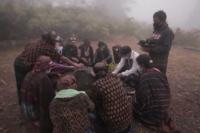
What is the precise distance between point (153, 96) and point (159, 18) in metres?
2.07

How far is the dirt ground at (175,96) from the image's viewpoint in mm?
5858

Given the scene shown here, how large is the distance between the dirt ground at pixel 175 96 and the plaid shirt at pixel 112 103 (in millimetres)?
1688

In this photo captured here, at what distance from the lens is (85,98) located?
4.05 meters

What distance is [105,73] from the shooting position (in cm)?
455

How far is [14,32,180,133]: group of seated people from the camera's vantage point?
3939 mm

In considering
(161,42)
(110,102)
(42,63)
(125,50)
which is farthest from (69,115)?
(161,42)

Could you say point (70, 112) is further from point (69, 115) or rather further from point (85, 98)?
Answer: point (85, 98)

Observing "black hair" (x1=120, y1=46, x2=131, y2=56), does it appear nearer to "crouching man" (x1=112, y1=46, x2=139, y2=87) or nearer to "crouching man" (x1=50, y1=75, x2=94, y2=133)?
"crouching man" (x1=112, y1=46, x2=139, y2=87)

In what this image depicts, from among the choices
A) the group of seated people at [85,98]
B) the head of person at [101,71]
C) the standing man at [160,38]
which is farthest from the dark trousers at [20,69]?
the standing man at [160,38]

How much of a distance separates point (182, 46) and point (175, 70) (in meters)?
5.63

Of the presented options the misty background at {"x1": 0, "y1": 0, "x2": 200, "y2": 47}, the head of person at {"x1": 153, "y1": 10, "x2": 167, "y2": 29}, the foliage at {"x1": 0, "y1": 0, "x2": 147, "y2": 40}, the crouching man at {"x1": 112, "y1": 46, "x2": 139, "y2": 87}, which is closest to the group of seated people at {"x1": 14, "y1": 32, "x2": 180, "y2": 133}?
the crouching man at {"x1": 112, "y1": 46, "x2": 139, "y2": 87}

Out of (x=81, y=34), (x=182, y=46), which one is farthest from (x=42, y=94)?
(x=182, y=46)

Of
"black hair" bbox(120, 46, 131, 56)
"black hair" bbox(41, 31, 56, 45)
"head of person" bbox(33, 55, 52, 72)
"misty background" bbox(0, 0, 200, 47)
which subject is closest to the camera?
"head of person" bbox(33, 55, 52, 72)

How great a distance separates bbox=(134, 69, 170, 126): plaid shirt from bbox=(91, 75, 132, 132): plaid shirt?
0.67 m
